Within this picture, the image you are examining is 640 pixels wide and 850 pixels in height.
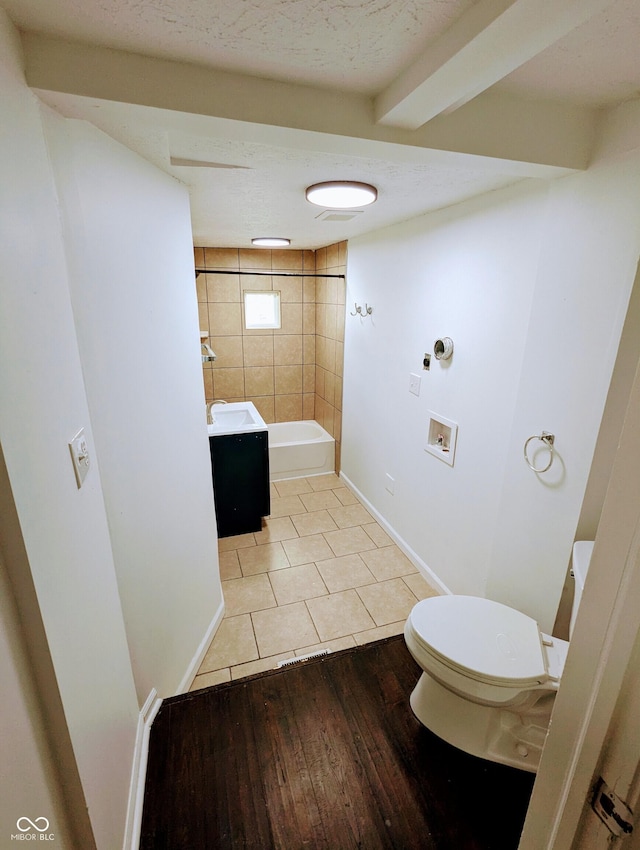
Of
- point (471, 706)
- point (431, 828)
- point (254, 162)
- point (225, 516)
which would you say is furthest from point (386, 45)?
point (225, 516)

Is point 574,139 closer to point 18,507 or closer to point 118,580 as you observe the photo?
point 18,507

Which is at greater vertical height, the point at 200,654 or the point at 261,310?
the point at 261,310

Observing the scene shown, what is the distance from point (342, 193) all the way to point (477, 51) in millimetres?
1004

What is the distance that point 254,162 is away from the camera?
4.69 feet

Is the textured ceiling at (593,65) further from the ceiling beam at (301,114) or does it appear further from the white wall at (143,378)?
the white wall at (143,378)

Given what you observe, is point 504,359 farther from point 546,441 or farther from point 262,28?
point 262,28

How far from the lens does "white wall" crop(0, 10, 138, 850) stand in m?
0.68

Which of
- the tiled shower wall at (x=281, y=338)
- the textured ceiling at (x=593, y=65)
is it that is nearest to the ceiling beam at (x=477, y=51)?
the textured ceiling at (x=593, y=65)

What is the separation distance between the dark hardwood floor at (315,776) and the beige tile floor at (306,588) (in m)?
0.36

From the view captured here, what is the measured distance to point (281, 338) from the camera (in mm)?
4406

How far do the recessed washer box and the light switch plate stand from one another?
1.84m

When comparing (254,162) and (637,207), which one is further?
(254,162)

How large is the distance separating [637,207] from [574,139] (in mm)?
313

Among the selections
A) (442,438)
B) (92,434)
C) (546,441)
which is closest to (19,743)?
(92,434)
